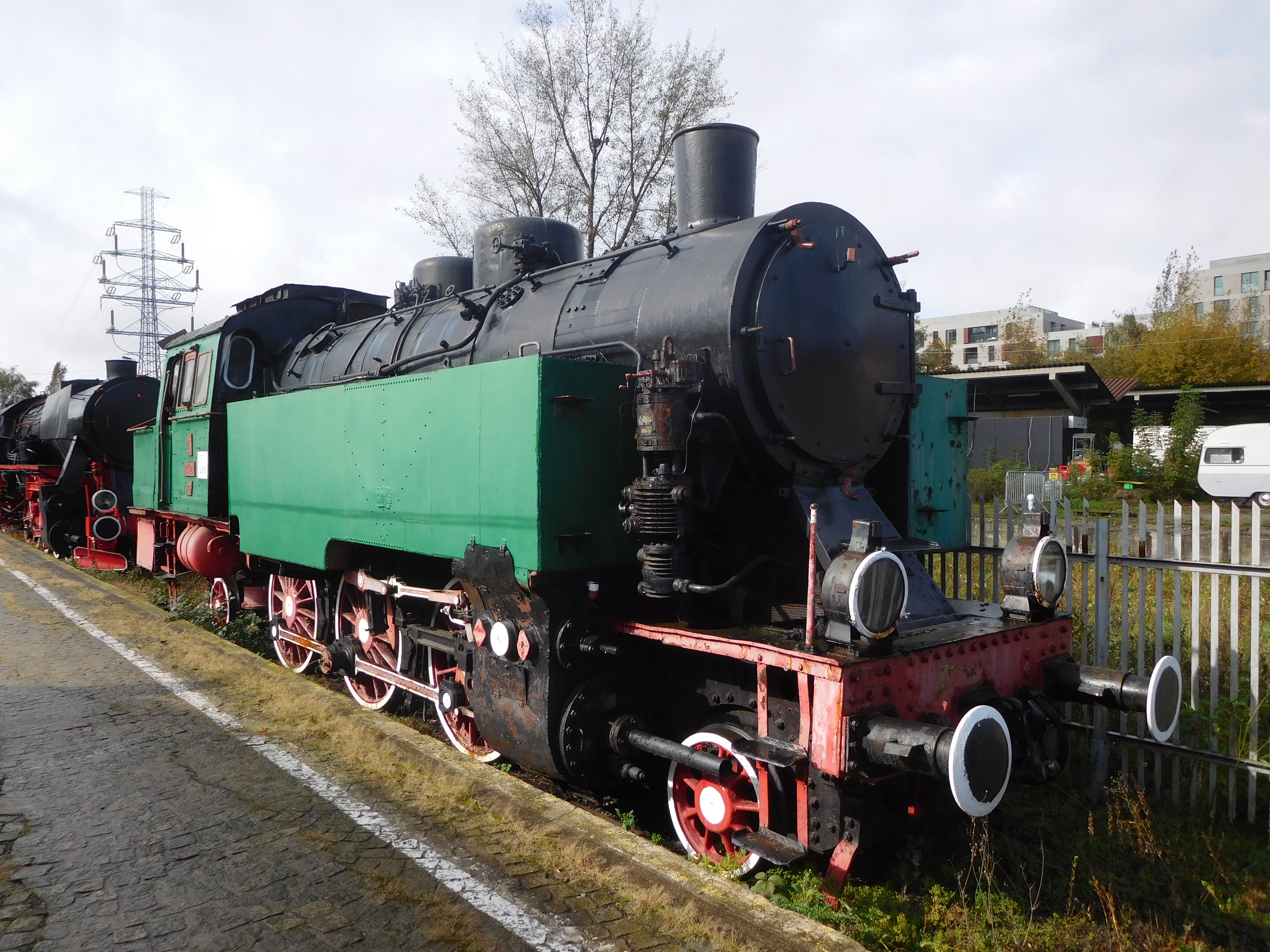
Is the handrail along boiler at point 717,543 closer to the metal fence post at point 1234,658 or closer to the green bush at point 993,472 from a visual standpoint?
the metal fence post at point 1234,658

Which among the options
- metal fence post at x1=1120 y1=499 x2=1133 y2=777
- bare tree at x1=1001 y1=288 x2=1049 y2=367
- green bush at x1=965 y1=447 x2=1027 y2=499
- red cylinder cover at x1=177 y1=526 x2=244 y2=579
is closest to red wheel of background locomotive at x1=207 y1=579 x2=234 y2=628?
red cylinder cover at x1=177 y1=526 x2=244 y2=579

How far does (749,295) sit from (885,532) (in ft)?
4.44

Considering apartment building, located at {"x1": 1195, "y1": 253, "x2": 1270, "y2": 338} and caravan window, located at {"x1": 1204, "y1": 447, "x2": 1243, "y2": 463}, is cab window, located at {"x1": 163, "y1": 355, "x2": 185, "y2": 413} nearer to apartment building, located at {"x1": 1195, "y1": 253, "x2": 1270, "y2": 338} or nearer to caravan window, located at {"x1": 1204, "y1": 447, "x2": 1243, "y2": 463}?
caravan window, located at {"x1": 1204, "y1": 447, "x2": 1243, "y2": 463}

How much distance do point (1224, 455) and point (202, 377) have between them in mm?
19164

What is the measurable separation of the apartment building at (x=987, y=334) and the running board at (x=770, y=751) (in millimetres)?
55798

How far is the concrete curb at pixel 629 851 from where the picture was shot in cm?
281

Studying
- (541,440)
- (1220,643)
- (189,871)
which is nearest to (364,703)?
(189,871)

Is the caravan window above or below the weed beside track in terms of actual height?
above

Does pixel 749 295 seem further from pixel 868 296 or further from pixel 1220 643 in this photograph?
pixel 1220 643

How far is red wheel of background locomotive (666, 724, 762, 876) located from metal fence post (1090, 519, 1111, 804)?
93.6 inches

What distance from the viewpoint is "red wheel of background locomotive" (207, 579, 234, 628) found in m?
8.77

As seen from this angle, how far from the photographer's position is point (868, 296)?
178 inches

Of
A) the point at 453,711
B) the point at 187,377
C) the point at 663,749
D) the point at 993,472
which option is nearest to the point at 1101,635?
the point at 663,749

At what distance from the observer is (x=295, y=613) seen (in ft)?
23.4
